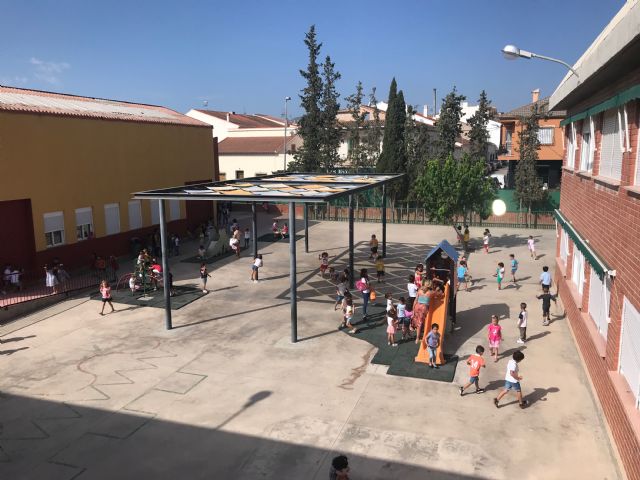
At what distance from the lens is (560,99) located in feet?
55.2

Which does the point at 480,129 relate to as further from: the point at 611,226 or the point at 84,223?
the point at 611,226

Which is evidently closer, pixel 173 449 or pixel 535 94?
pixel 173 449

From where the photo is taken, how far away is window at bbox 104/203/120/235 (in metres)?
28.1

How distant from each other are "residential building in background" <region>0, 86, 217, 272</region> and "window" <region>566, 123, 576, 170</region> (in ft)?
73.7

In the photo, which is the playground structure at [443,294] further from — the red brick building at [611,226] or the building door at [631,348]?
the building door at [631,348]

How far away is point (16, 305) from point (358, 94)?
39.6m

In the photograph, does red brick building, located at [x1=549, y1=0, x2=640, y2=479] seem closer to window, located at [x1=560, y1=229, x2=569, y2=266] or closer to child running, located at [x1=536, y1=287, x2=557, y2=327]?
child running, located at [x1=536, y1=287, x2=557, y2=327]

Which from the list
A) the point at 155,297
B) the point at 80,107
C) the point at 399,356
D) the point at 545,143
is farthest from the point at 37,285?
the point at 545,143

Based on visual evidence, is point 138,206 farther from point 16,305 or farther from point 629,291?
point 629,291

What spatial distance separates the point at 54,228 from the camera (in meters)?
24.9

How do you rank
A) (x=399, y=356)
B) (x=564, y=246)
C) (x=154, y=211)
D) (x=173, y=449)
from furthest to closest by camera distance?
(x=154, y=211) → (x=564, y=246) → (x=399, y=356) → (x=173, y=449)

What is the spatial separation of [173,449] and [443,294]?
876 cm

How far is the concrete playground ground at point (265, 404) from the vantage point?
10273 millimetres

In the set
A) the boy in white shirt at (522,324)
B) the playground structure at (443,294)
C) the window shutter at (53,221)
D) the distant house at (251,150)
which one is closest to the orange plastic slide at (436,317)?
the playground structure at (443,294)
